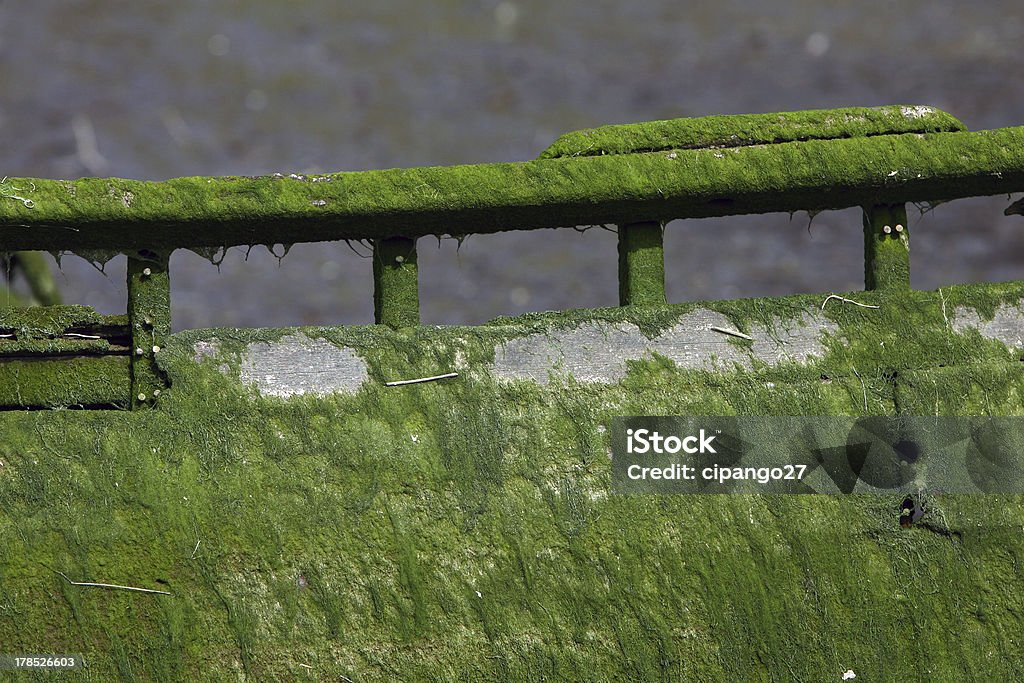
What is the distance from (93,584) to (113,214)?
3.62 ft

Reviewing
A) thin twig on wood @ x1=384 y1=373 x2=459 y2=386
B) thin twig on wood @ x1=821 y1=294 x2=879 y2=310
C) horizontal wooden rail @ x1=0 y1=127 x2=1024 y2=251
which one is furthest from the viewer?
thin twig on wood @ x1=821 y1=294 x2=879 y2=310

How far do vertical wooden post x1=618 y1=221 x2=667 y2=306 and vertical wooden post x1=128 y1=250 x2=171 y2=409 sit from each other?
4.74ft

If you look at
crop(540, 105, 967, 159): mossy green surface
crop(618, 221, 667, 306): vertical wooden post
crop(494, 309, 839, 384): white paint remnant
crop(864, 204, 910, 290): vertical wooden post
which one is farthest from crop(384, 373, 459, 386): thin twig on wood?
crop(864, 204, 910, 290): vertical wooden post

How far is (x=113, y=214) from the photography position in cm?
324

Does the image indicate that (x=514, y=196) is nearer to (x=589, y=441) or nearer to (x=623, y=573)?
(x=589, y=441)

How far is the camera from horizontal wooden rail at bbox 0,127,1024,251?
3264 millimetres

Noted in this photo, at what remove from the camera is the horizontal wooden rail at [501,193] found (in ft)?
10.7

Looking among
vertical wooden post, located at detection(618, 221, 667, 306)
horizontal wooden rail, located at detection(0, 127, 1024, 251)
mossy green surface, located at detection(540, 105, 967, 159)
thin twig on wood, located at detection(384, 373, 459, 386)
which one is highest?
mossy green surface, located at detection(540, 105, 967, 159)

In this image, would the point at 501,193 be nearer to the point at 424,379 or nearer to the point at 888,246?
the point at 424,379

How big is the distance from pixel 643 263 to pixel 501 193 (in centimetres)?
52

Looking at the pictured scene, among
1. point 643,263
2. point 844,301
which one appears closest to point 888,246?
point 844,301

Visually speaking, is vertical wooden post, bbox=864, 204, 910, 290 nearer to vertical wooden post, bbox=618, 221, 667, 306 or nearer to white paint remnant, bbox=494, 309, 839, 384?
white paint remnant, bbox=494, 309, 839, 384

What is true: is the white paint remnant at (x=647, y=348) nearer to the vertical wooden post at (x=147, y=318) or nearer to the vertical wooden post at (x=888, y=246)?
the vertical wooden post at (x=888, y=246)

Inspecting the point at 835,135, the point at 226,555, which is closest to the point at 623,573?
the point at 226,555
